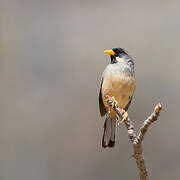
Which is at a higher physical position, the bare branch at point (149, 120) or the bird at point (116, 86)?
the bird at point (116, 86)

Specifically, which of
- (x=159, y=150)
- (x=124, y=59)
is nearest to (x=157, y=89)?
(x=159, y=150)

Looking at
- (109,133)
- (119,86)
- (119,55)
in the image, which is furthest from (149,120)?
(119,55)

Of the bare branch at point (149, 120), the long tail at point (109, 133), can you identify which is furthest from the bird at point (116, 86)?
the bare branch at point (149, 120)

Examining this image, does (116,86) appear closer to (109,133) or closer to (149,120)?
(109,133)

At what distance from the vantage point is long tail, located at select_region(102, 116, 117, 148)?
4.52 m

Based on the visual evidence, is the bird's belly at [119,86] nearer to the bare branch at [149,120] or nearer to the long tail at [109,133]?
the long tail at [109,133]

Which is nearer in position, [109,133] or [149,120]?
[149,120]

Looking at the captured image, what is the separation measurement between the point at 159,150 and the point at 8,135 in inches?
117

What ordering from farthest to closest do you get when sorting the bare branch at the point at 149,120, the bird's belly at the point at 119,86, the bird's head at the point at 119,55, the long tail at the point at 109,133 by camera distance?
the bird's head at the point at 119,55
the long tail at the point at 109,133
the bird's belly at the point at 119,86
the bare branch at the point at 149,120

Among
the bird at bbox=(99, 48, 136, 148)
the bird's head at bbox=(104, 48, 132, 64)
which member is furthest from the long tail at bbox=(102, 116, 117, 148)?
the bird's head at bbox=(104, 48, 132, 64)

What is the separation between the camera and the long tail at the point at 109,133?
4523mm

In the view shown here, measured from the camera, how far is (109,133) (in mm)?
4602

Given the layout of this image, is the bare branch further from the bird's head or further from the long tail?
the bird's head

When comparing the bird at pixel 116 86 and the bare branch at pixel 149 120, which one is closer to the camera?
the bare branch at pixel 149 120
